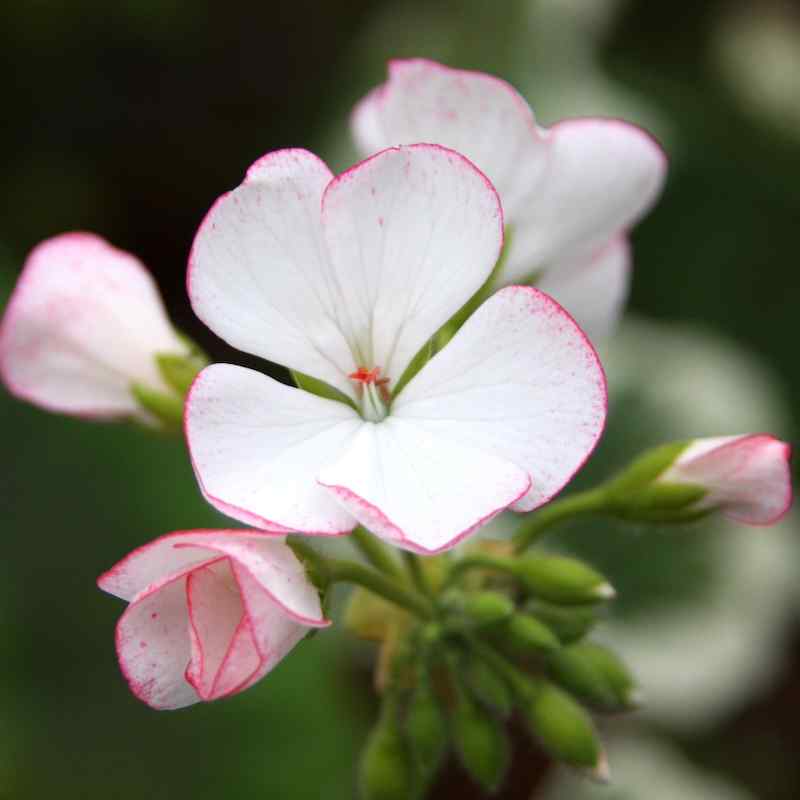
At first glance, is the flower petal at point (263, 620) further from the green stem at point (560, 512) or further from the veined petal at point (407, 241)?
the green stem at point (560, 512)

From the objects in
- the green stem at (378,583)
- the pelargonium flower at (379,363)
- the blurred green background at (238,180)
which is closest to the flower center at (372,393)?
the pelargonium flower at (379,363)

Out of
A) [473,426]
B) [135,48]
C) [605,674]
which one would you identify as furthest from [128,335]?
[135,48]

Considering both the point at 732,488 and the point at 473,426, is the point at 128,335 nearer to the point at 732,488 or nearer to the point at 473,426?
the point at 473,426

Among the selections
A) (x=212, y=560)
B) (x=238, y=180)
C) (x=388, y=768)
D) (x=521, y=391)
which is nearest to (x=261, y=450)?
(x=212, y=560)

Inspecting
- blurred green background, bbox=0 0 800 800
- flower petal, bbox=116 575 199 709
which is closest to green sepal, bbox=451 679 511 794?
flower petal, bbox=116 575 199 709

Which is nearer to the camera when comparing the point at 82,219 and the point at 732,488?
the point at 732,488

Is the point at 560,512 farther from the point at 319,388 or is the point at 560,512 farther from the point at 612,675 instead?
the point at 319,388

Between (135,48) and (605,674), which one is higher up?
(135,48)

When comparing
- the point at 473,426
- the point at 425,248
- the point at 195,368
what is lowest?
the point at 195,368

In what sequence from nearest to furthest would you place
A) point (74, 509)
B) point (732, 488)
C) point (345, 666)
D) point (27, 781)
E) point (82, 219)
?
1. point (732, 488)
2. point (27, 781)
3. point (74, 509)
4. point (345, 666)
5. point (82, 219)
